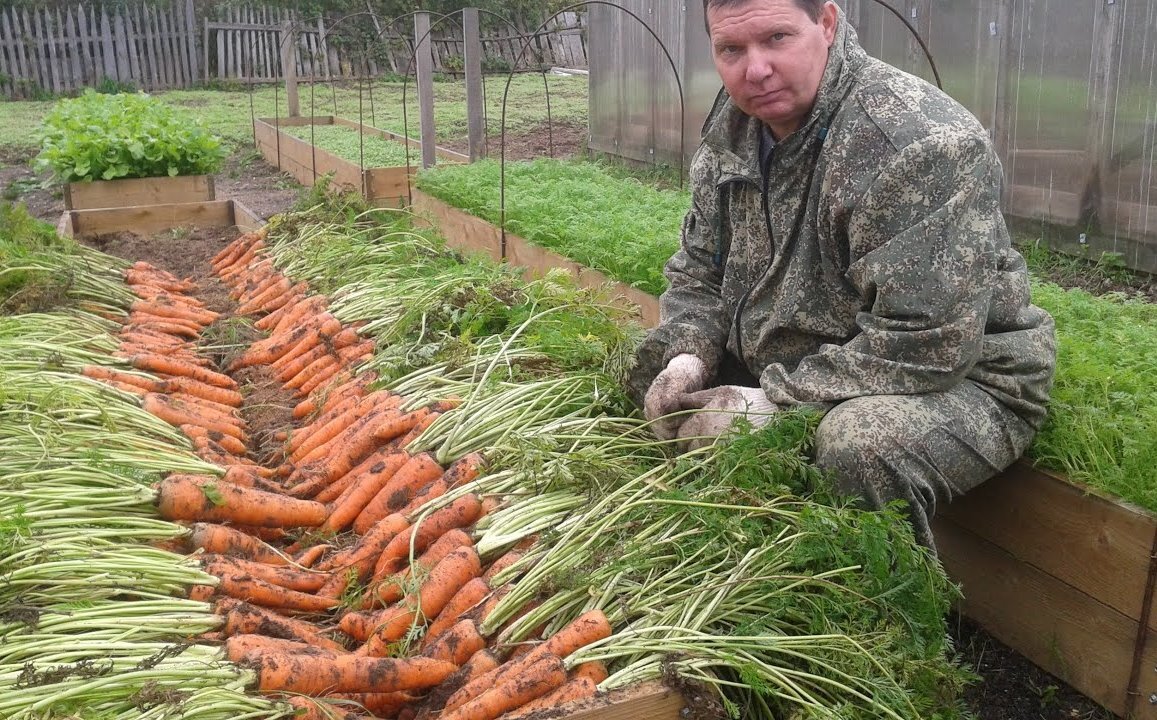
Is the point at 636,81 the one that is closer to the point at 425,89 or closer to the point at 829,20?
the point at 425,89

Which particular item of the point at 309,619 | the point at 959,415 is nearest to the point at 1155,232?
the point at 959,415

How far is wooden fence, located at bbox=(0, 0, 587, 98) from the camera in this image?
20859 mm

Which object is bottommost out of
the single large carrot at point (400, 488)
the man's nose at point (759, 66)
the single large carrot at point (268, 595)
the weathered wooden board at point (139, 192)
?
the single large carrot at point (268, 595)

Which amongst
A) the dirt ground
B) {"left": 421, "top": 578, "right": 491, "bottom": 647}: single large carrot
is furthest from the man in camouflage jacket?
{"left": 421, "top": 578, "right": 491, "bottom": 647}: single large carrot

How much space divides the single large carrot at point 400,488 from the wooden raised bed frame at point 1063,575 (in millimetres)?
1702

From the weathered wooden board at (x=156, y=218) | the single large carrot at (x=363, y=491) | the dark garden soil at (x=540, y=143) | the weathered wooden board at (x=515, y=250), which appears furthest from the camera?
the dark garden soil at (x=540, y=143)

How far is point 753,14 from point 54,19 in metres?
23.8

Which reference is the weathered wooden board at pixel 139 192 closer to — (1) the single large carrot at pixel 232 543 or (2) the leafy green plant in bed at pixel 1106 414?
(1) the single large carrot at pixel 232 543

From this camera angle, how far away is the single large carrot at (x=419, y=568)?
3.01 metres

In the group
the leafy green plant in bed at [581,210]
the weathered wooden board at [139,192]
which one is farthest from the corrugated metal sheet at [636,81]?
the weathered wooden board at [139,192]

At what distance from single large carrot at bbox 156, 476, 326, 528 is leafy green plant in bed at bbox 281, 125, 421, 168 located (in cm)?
500

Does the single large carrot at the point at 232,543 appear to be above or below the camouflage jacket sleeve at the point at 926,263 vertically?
below

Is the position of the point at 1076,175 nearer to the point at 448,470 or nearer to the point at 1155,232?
the point at 1155,232

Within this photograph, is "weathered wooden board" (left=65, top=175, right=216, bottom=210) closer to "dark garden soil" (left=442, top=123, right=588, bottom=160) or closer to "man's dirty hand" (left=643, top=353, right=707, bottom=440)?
"dark garden soil" (left=442, top=123, right=588, bottom=160)
